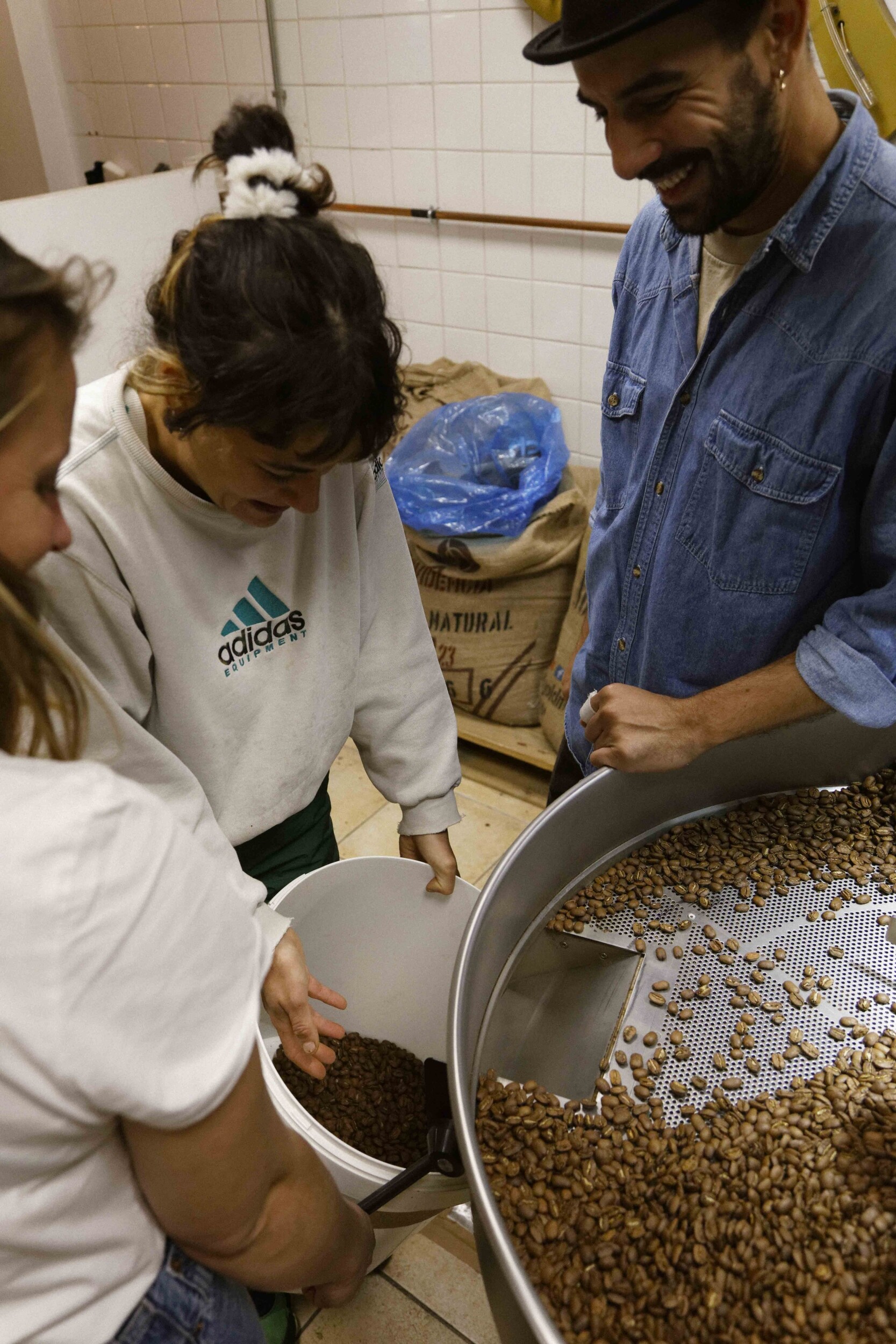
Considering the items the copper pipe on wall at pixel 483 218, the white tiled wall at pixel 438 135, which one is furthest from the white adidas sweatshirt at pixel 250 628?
the white tiled wall at pixel 438 135

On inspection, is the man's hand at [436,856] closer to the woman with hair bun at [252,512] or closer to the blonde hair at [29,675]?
the woman with hair bun at [252,512]

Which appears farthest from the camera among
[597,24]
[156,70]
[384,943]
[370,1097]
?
[156,70]

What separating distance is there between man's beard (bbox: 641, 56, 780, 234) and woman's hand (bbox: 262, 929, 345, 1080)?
0.92 m

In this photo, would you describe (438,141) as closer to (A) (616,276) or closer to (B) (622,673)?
(A) (616,276)

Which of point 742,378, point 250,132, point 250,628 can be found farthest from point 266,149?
point 742,378

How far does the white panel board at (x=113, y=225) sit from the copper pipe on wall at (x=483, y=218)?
1.49 feet

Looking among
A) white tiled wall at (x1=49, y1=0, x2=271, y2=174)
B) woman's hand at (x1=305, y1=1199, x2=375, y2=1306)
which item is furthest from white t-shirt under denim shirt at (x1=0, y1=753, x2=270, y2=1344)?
white tiled wall at (x1=49, y1=0, x2=271, y2=174)

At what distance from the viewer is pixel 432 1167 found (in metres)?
0.85

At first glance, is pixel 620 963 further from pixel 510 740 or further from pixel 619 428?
pixel 510 740

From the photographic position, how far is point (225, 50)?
9.12ft

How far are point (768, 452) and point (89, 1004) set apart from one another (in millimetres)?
917

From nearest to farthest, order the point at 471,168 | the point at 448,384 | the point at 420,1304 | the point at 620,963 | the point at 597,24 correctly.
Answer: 1. the point at 597,24
2. the point at 620,963
3. the point at 420,1304
4. the point at 471,168
5. the point at 448,384

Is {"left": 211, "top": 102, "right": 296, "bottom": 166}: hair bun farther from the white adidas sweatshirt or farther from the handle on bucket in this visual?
the handle on bucket

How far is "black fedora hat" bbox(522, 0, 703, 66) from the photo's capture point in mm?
836
